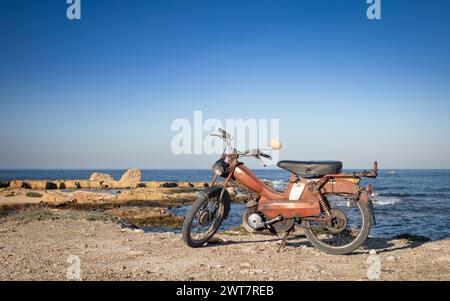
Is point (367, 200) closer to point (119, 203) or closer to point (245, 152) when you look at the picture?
point (245, 152)

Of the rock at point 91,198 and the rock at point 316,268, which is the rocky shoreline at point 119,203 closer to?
the rock at point 91,198

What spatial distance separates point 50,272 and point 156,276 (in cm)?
155

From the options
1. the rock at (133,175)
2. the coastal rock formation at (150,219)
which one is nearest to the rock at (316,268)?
the coastal rock formation at (150,219)

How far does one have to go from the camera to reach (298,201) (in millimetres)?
6949

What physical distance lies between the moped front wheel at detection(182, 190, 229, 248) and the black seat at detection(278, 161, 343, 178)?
1.32 m

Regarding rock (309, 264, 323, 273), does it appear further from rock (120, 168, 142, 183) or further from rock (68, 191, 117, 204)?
rock (120, 168, 142, 183)

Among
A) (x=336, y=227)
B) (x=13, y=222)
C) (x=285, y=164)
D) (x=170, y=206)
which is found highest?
(x=285, y=164)

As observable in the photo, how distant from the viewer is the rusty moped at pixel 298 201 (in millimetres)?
6742

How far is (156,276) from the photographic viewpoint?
5.38 metres

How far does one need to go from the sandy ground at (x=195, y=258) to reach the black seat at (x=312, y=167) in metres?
1.42

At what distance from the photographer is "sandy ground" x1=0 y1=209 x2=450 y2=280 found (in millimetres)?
5477

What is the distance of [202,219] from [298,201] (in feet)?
5.65
